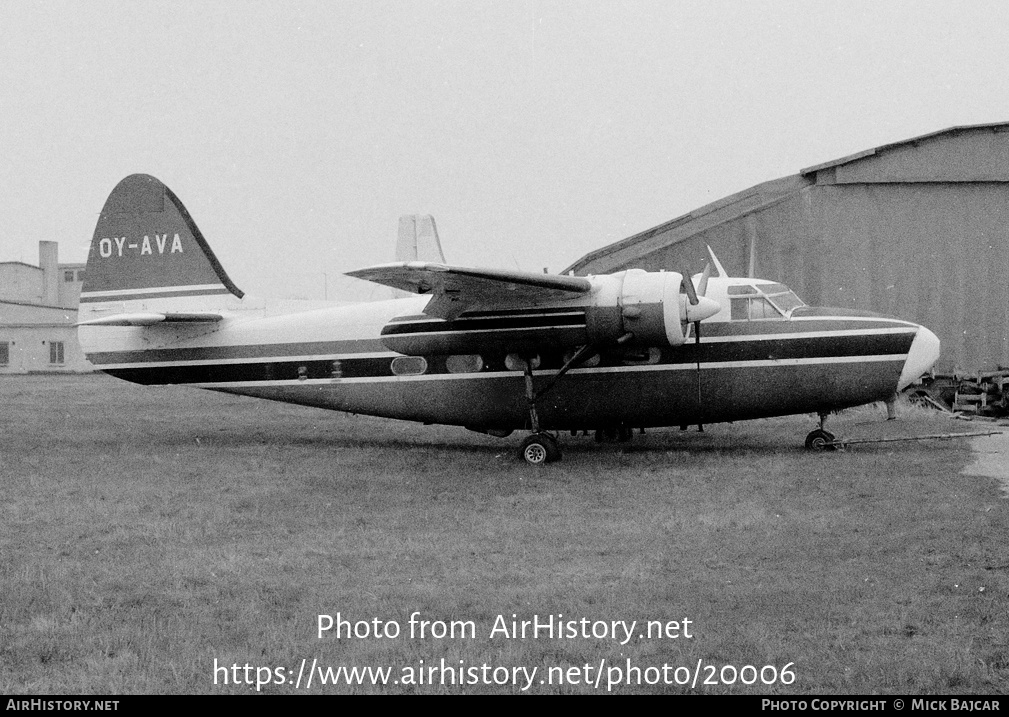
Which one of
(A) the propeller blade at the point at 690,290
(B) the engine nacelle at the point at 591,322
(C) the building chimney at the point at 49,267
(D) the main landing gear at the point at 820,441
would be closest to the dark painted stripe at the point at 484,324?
(B) the engine nacelle at the point at 591,322

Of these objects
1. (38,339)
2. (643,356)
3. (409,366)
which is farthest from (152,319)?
(38,339)

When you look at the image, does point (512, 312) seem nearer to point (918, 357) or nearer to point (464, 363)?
point (464, 363)

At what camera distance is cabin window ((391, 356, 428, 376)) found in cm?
1458

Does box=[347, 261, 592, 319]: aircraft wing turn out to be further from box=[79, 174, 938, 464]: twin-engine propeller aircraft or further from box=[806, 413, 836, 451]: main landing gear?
box=[806, 413, 836, 451]: main landing gear

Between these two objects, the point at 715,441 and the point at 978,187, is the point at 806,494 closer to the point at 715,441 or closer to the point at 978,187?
the point at 715,441

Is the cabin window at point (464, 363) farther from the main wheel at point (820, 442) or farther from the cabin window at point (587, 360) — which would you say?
the main wheel at point (820, 442)

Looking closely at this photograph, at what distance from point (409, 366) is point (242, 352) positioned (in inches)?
114

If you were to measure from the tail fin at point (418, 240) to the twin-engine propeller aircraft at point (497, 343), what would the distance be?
24.1 feet

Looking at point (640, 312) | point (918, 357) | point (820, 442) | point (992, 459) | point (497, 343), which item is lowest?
point (992, 459)

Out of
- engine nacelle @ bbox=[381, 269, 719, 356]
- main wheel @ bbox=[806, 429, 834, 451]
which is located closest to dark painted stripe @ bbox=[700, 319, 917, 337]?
engine nacelle @ bbox=[381, 269, 719, 356]

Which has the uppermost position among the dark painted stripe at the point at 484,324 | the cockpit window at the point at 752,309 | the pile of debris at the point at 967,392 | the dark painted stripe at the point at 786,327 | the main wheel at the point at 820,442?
the cockpit window at the point at 752,309

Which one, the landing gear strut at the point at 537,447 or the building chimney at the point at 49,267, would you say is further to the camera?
the building chimney at the point at 49,267

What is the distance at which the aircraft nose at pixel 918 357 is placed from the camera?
12609 mm

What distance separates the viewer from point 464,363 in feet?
47.0
